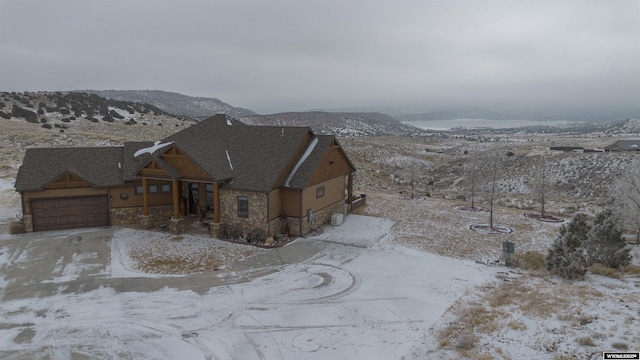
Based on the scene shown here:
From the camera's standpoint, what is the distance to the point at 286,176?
19.6 metres

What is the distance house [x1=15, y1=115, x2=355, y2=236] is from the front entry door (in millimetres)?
56

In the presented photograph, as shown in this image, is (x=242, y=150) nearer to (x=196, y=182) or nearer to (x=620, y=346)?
(x=196, y=182)

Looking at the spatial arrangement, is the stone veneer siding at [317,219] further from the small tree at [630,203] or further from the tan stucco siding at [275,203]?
the small tree at [630,203]

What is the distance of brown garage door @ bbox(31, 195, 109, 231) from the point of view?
19.6 m

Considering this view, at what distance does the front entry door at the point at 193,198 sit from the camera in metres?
22.5

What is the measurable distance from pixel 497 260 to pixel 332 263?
6.75 metres

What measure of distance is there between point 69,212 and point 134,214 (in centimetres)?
310

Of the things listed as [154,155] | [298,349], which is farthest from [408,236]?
[154,155]

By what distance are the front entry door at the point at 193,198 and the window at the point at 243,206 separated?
15.6 feet

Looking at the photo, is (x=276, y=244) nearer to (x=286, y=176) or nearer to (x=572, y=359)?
(x=286, y=176)

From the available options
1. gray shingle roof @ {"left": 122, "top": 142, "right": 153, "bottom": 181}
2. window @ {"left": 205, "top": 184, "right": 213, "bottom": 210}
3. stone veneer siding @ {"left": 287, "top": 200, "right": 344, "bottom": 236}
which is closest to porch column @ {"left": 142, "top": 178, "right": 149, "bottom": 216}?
gray shingle roof @ {"left": 122, "top": 142, "right": 153, "bottom": 181}

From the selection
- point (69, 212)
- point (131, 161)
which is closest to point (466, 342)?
point (131, 161)

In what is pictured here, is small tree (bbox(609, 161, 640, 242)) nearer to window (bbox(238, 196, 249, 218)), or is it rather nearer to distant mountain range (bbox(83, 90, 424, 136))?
window (bbox(238, 196, 249, 218))

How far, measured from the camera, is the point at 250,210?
1867 centimetres
